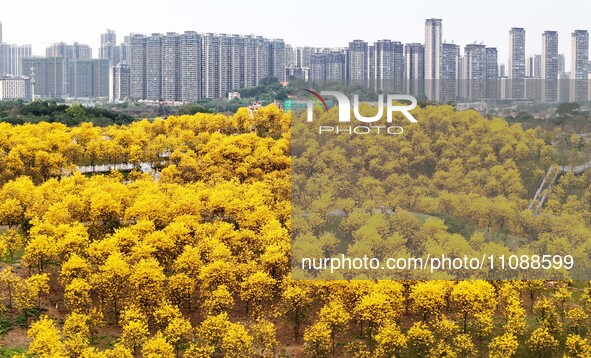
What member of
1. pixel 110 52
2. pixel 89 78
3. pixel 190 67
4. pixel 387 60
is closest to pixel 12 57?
pixel 110 52

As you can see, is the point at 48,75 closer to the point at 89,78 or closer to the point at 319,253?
the point at 89,78

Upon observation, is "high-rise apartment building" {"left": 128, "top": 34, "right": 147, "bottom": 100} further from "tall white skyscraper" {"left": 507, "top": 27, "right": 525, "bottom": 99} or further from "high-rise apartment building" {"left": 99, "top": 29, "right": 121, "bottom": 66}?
"tall white skyscraper" {"left": 507, "top": 27, "right": 525, "bottom": 99}

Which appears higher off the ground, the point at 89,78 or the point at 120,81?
the point at 89,78

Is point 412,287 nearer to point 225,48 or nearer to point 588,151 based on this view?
point 588,151

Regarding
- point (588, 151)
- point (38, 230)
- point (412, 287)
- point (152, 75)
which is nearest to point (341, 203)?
point (412, 287)

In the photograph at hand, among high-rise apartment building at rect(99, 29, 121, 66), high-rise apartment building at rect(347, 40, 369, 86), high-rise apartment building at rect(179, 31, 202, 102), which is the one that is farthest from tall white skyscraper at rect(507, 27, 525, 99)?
high-rise apartment building at rect(99, 29, 121, 66)

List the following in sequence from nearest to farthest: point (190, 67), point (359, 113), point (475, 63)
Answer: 1. point (359, 113)
2. point (475, 63)
3. point (190, 67)
